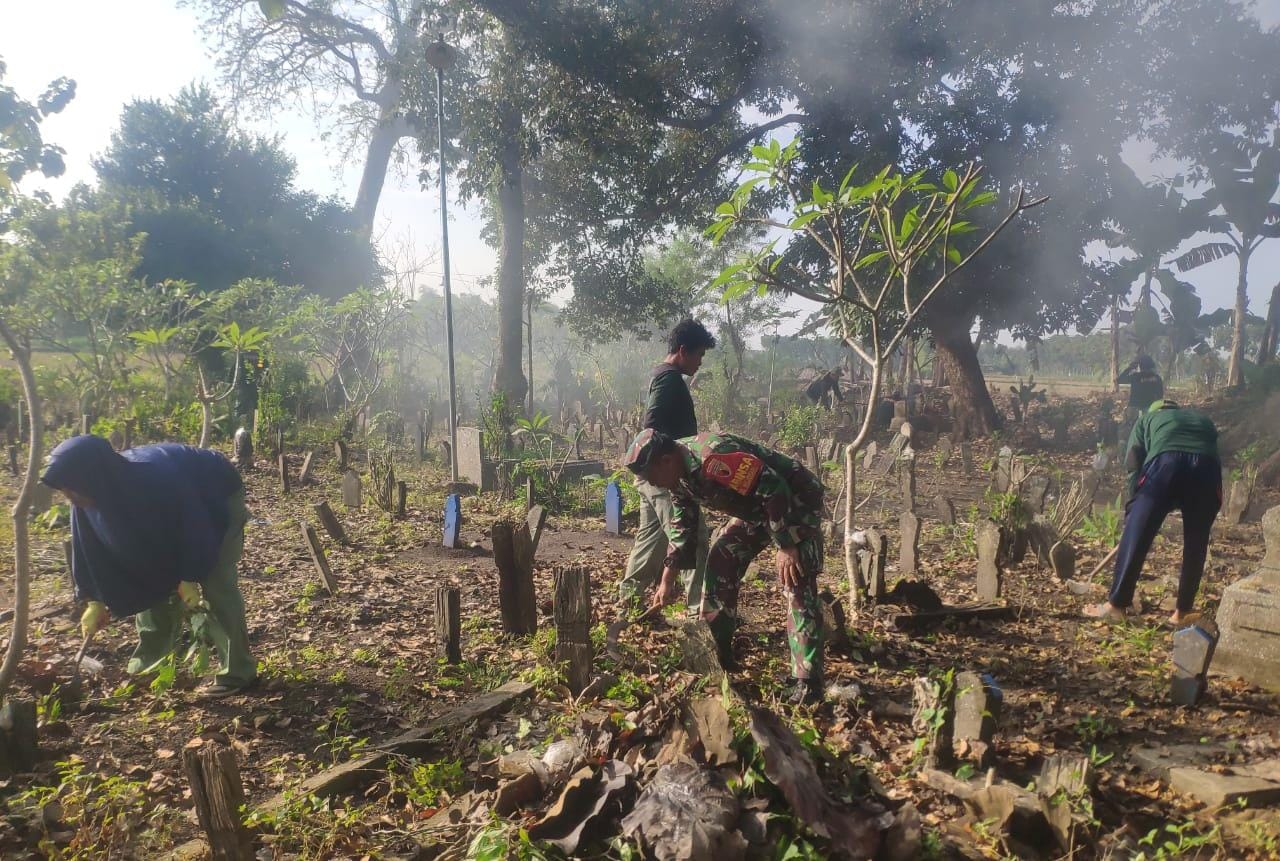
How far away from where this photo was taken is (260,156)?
2223cm

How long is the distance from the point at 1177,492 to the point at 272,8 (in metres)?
5.35

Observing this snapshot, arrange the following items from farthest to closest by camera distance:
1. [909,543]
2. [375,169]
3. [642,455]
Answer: [375,169] → [909,543] → [642,455]

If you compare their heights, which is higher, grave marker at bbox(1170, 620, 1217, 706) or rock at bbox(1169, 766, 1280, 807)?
grave marker at bbox(1170, 620, 1217, 706)

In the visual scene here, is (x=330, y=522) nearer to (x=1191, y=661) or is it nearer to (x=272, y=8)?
(x=272, y=8)

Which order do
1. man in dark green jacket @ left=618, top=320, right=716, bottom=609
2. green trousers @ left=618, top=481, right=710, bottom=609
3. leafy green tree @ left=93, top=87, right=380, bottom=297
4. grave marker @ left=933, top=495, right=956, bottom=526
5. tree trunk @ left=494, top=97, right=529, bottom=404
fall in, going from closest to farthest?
1. man in dark green jacket @ left=618, top=320, right=716, bottom=609
2. green trousers @ left=618, top=481, right=710, bottom=609
3. grave marker @ left=933, top=495, right=956, bottom=526
4. tree trunk @ left=494, top=97, right=529, bottom=404
5. leafy green tree @ left=93, top=87, right=380, bottom=297

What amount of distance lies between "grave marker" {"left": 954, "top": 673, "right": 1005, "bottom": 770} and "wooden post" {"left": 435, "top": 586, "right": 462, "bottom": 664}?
8.50 ft

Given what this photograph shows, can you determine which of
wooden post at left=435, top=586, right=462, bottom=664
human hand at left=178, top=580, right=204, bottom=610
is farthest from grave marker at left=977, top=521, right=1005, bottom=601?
human hand at left=178, top=580, right=204, bottom=610

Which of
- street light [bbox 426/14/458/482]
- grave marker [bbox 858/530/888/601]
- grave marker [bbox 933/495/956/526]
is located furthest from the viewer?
street light [bbox 426/14/458/482]

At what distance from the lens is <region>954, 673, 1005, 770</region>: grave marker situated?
278 centimetres

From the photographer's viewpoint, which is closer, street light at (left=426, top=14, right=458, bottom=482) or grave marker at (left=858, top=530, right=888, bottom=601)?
grave marker at (left=858, top=530, right=888, bottom=601)

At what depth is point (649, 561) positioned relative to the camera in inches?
193

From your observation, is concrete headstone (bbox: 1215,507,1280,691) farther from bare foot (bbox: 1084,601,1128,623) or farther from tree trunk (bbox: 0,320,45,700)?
tree trunk (bbox: 0,320,45,700)

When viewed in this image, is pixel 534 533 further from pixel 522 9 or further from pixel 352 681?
pixel 522 9

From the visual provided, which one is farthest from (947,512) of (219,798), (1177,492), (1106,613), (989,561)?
(219,798)
